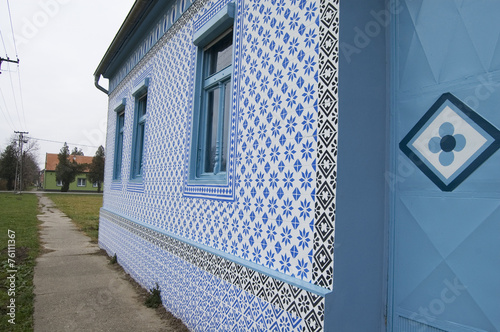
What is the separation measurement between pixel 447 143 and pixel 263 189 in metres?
1.32

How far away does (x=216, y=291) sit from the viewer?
330cm

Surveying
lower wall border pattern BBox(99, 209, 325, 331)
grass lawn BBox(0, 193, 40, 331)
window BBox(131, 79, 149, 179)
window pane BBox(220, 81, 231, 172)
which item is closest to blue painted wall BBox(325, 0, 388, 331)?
lower wall border pattern BBox(99, 209, 325, 331)

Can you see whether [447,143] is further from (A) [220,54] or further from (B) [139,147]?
(B) [139,147]

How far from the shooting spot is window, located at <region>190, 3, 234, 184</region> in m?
3.68

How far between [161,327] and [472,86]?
3.82 m

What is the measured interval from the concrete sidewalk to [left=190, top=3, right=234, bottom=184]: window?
6.21 ft

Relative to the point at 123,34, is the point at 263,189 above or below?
below

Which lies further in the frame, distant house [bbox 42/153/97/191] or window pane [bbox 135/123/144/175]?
distant house [bbox 42/153/97/191]

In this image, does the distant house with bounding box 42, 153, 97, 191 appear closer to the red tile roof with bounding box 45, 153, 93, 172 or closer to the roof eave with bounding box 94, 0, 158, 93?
the red tile roof with bounding box 45, 153, 93, 172

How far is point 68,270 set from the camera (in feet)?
21.2

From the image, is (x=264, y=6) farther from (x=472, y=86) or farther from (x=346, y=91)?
(x=472, y=86)

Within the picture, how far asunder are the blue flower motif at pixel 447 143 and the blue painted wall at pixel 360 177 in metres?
0.35

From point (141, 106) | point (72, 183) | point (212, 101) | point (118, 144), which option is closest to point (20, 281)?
point (141, 106)

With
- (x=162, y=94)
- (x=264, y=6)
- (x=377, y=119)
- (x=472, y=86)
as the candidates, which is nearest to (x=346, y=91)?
(x=377, y=119)
